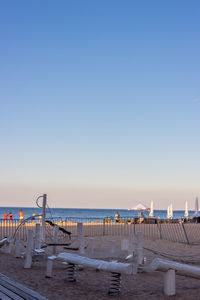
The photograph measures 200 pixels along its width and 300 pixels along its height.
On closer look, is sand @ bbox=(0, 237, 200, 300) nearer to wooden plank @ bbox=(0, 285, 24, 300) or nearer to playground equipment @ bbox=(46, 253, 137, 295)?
playground equipment @ bbox=(46, 253, 137, 295)

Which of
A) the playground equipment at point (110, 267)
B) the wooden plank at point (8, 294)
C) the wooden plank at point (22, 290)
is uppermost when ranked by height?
the playground equipment at point (110, 267)

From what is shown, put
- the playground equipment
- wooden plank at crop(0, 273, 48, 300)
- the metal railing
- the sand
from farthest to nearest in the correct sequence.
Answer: the metal railing, the sand, the playground equipment, wooden plank at crop(0, 273, 48, 300)

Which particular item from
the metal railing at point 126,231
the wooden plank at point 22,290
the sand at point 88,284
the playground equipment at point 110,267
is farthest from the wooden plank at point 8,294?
the metal railing at point 126,231

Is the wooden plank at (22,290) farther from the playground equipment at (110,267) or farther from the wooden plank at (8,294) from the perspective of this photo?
the playground equipment at (110,267)

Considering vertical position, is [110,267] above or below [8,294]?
above

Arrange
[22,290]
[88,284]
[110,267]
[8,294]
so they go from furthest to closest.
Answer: [88,284] → [110,267] → [22,290] → [8,294]

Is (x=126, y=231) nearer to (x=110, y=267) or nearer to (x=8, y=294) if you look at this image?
(x=110, y=267)

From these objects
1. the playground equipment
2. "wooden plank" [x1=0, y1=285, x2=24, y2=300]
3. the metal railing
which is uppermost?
the playground equipment

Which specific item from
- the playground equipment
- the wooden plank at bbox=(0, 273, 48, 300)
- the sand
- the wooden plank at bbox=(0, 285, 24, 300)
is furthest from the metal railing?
the wooden plank at bbox=(0, 285, 24, 300)

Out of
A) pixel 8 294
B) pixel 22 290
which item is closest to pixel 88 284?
pixel 22 290

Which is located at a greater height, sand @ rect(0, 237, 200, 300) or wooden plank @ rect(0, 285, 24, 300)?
wooden plank @ rect(0, 285, 24, 300)

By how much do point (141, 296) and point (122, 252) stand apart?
17.5 feet

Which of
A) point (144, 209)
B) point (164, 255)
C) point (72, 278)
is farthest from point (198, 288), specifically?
point (144, 209)

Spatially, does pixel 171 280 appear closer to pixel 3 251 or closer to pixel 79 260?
pixel 79 260
